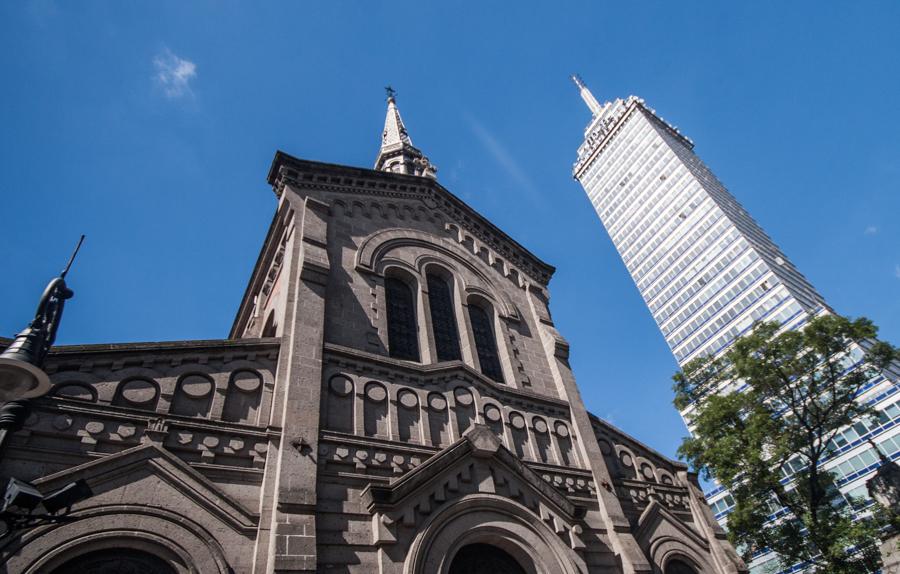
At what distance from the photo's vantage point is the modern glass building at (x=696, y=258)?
4347 centimetres

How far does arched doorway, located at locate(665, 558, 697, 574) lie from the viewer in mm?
13625

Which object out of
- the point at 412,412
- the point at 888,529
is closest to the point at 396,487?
the point at 412,412

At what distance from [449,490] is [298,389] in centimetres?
377

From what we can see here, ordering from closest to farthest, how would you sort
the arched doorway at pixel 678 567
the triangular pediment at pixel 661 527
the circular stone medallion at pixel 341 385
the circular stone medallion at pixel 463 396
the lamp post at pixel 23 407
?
1. the lamp post at pixel 23 407
2. the circular stone medallion at pixel 341 385
3. the circular stone medallion at pixel 463 396
4. the arched doorway at pixel 678 567
5. the triangular pediment at pixel 661 527

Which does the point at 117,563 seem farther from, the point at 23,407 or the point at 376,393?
the point at 376,393

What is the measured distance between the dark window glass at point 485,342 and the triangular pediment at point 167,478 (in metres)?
8.22

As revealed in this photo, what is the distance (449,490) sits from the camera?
10969 mm

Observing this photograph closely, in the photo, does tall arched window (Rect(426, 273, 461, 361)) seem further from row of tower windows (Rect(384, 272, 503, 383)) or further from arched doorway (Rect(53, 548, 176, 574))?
arched doorway (Rect(53, 548, 176, 574))

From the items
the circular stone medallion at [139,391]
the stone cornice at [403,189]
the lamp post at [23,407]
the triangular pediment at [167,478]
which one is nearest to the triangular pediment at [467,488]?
the triangular pediment at [167,478]

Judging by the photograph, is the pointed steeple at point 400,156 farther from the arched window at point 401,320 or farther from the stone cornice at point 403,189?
the arched window at point 401,320

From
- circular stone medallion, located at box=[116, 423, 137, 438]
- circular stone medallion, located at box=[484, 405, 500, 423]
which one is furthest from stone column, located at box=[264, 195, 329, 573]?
circular stone medallion, located at box=[484, 405, 500, 423]

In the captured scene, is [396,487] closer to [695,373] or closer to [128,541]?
[128,541]

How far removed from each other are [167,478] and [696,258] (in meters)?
64.8

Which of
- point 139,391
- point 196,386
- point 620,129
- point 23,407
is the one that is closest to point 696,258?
point 620,129
